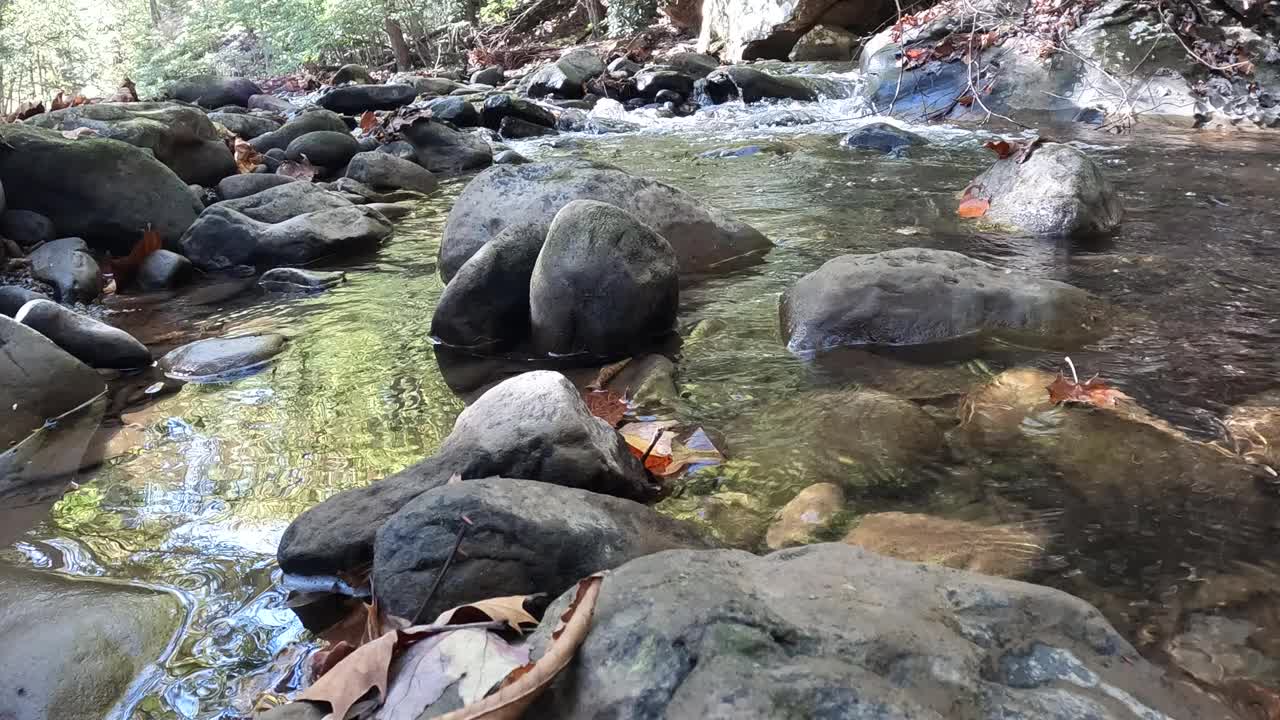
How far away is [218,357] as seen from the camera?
384 centimetres

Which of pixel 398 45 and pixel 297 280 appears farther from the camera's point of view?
pixel 398 45

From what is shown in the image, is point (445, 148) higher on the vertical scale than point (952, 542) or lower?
lower

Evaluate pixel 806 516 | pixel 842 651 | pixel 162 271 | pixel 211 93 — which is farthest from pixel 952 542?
pixel 211 93

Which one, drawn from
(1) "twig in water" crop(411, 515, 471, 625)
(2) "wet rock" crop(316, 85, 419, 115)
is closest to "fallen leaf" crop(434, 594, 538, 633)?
(1) "twig in water" crop(411, 515, 471, 625)

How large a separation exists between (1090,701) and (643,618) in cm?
66

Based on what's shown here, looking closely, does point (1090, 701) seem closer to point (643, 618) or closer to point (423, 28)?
point (643, 618)

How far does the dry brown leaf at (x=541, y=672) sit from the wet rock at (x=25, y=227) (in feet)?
18.7

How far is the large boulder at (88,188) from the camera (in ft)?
18.9

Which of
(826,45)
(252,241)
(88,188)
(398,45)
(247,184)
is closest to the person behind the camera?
(252,241)

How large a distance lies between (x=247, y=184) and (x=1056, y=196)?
5748 mm

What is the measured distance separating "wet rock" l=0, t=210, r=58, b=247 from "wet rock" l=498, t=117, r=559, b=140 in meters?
6.31

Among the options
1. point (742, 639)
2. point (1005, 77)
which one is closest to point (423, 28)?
point (1005, 77)

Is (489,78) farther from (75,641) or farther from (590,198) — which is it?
(75,641)

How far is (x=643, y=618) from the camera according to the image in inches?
54.6
